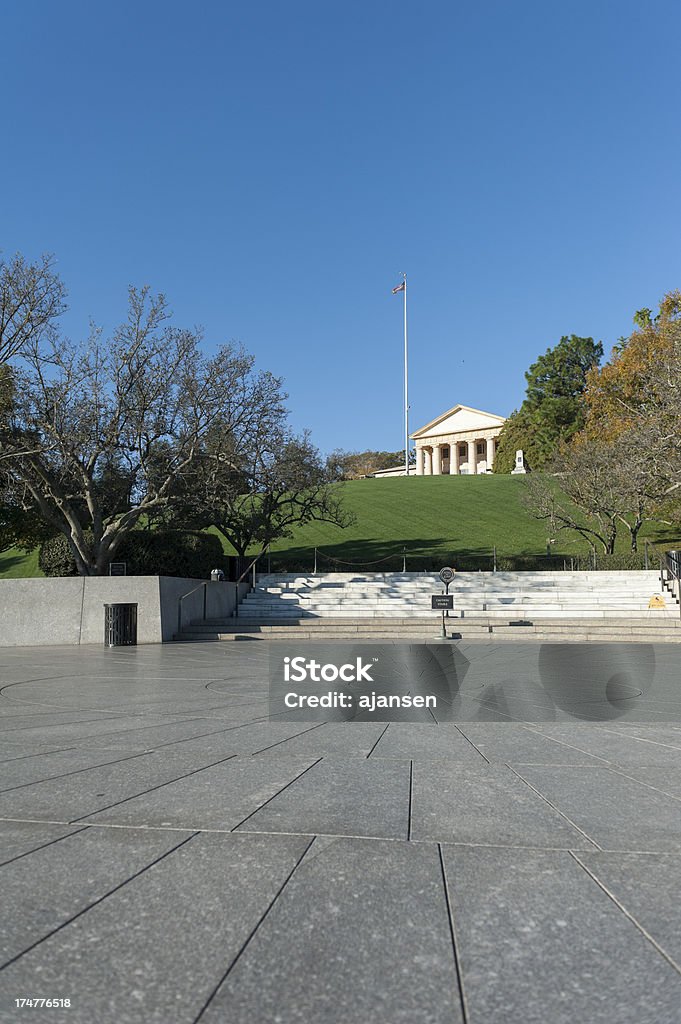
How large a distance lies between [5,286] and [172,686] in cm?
1785

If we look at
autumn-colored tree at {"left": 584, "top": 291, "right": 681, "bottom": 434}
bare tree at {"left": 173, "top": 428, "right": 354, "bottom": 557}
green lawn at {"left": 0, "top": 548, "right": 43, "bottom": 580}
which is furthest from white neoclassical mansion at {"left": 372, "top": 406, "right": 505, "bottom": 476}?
bare tree at {"left": 173, "top": 428, "right": 354, "bottom": 557}

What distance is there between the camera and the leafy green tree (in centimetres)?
8056

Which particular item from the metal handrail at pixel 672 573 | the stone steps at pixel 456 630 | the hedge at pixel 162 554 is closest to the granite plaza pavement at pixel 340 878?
the stone steps at pixel 456 630

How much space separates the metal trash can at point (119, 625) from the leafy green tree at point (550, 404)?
6408cm

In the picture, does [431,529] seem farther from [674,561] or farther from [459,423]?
[459,423]

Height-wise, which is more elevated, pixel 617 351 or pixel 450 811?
pixel 617 351

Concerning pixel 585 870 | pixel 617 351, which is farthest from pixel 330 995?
pixel 617 351

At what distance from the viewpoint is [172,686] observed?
1143 centimetres

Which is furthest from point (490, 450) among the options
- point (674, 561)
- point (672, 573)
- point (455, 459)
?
point (672, 573)

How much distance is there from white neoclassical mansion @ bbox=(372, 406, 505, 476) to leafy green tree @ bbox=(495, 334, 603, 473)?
1722cm

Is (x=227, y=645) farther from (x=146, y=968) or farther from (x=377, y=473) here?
(x=377, y=473)

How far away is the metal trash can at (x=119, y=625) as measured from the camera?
19.9 metres

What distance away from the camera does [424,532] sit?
Result: 51.3m

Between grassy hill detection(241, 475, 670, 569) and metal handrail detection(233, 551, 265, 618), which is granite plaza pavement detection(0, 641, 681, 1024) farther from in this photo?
grassy hill detection(241, 475, 670, 569)
